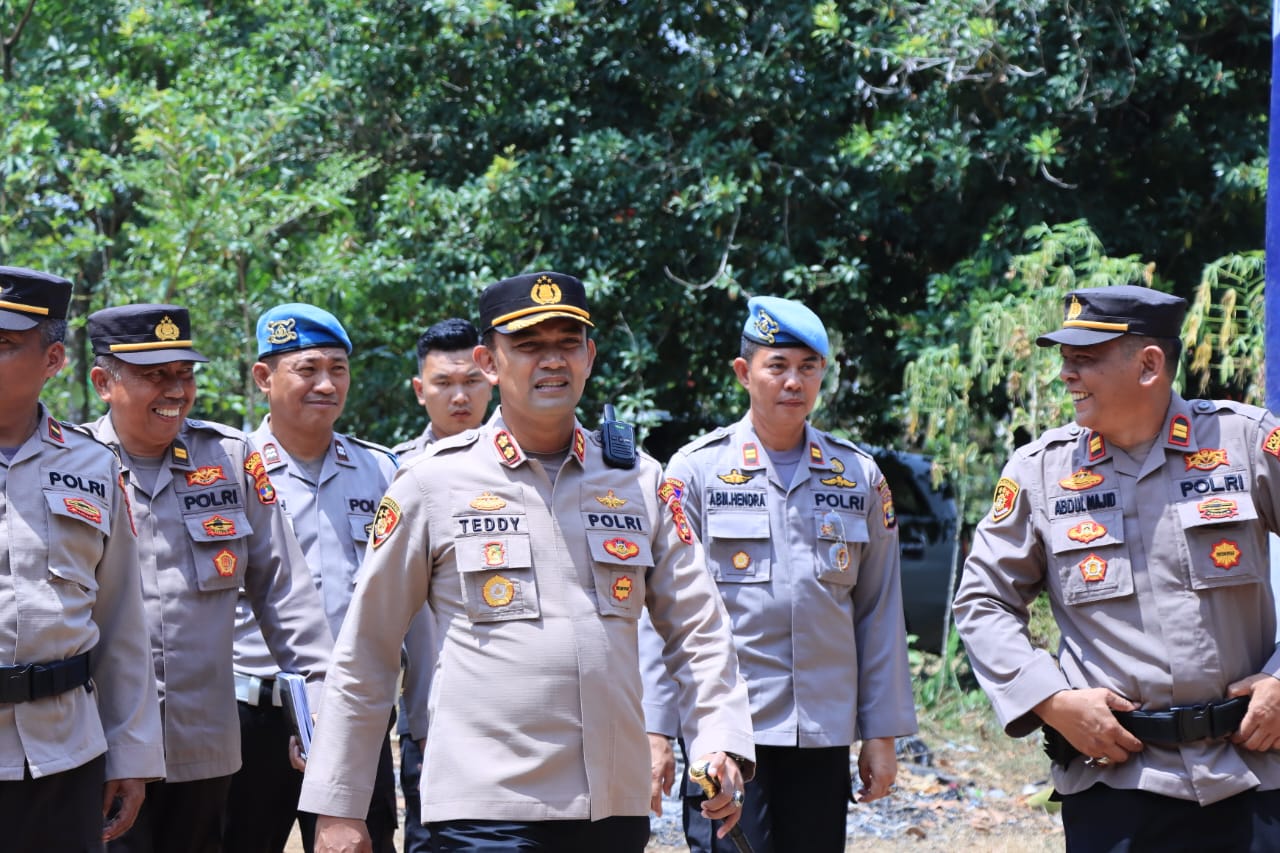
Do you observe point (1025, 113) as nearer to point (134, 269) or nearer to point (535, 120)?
point (535, 120)

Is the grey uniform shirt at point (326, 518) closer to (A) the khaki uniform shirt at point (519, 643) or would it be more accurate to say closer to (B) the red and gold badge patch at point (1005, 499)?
(A) the khaki uniform shirt at point (519, 643)

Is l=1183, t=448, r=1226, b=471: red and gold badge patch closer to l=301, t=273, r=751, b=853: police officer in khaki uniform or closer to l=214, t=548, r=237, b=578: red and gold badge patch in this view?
l=301, t=273, r=751, b=853: police officer in khaki uniform

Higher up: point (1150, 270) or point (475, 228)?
point (475, 228)

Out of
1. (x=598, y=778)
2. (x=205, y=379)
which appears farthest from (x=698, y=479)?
(x=205, y=379)

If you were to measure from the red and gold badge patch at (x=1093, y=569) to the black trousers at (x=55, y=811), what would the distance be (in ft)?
8.49

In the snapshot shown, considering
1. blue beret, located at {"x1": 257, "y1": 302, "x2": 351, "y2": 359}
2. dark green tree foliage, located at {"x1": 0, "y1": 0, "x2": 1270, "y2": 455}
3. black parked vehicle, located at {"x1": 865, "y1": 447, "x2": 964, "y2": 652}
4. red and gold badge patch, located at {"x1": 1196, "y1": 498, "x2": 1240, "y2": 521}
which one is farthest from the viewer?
black parked vehicle, located at {"x1": 865, "y1": 447, "x2": 964, "y2": 652}

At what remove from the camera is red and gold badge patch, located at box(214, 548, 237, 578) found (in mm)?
4559

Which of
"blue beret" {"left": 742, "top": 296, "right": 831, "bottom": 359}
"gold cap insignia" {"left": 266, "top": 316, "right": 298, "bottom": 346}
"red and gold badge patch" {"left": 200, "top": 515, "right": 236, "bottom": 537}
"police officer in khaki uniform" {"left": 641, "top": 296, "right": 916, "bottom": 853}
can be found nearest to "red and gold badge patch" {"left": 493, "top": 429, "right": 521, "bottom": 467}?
"police officer in khaki uniform" {"left": 641, "top": 296, "right": 916, "bottom": 853}

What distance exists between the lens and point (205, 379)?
1098 cm

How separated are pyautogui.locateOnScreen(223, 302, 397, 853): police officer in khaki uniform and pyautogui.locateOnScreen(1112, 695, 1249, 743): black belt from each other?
100 inches

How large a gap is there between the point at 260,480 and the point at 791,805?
198 cm

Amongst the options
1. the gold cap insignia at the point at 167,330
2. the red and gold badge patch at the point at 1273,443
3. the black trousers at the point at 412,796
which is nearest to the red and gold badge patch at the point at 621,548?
the red and gold badge patch at the point at 1273,443

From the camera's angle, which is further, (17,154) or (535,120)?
(17,154)

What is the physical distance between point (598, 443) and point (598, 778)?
85 cm
